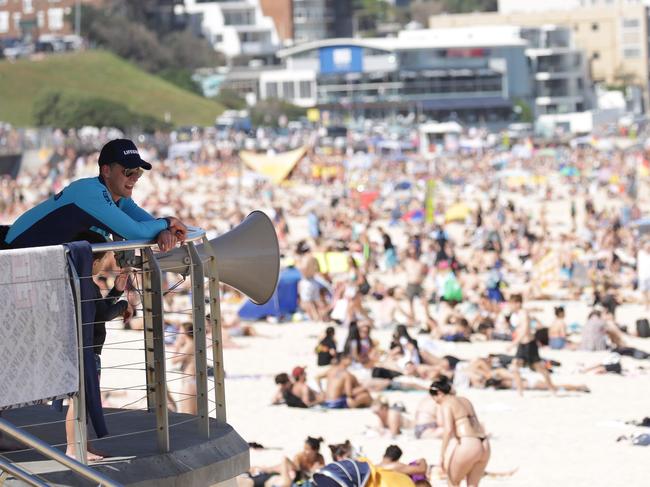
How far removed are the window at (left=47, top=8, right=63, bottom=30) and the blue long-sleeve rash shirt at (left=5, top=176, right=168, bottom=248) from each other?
4007 inches

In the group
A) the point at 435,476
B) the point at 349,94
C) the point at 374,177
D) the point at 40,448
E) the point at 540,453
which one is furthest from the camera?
the point at 349,94

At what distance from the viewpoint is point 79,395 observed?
12.9 feet

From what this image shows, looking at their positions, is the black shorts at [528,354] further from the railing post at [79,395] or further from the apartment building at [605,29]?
the apartment building at [605,29]

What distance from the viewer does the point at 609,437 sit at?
10.6 metres

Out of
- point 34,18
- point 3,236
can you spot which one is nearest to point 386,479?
point 3,236

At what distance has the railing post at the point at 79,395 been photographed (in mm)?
3867

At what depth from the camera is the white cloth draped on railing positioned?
3762 mm

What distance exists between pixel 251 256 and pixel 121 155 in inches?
21.6

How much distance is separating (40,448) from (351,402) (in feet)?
27.5

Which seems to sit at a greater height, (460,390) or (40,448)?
(40,448)

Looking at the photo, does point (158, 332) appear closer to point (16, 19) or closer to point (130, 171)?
point (130, 171)

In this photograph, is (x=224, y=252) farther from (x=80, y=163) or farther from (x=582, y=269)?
(x=80, y=163)

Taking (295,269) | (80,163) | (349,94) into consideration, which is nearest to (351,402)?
(295,269)

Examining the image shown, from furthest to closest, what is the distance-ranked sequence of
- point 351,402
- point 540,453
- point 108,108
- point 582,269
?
point 108,108
point 582,269
point 351,402
point 540,453
